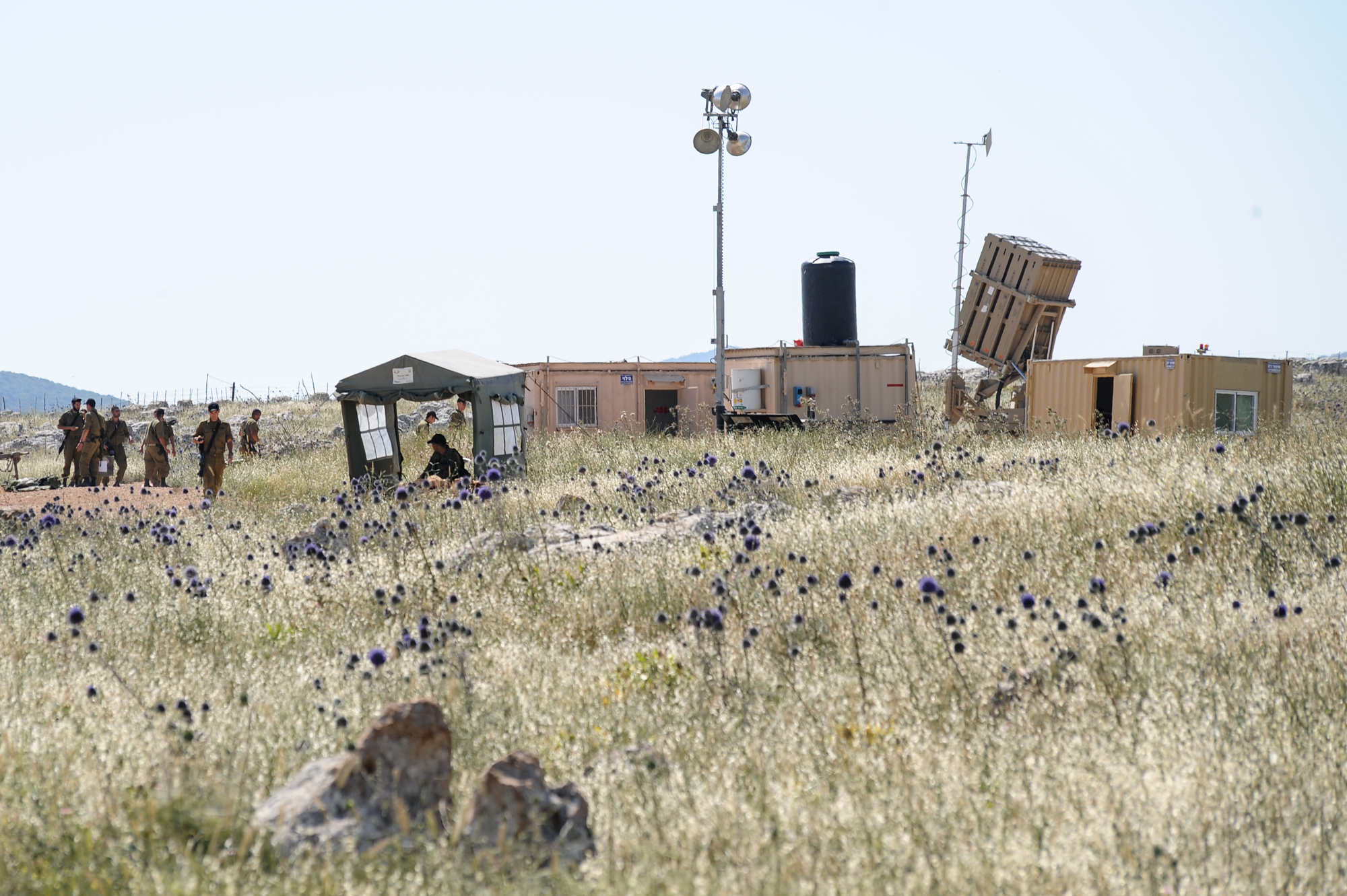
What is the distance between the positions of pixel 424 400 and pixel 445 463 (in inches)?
70.1

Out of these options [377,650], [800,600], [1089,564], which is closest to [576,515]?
[800,600]

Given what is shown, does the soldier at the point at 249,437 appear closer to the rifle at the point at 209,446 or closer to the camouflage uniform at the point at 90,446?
the camouflage uniform at the point at 90,446

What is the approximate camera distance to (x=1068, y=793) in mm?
3307

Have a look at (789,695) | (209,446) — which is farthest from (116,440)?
(789,695)

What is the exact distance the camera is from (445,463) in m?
13.7

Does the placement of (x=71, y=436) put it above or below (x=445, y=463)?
above

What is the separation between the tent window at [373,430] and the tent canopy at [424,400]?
0.4 inches

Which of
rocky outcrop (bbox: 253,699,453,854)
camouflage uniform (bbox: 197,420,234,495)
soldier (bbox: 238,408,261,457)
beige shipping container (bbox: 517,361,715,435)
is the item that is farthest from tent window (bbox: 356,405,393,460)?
rocky outcrop (bbox: 253,699,453,854)

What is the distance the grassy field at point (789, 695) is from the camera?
2977 mm

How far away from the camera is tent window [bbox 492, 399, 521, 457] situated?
15.4 metres

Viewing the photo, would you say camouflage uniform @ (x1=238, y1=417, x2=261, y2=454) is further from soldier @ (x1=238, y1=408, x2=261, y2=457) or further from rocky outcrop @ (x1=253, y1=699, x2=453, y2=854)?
rocky outcrop @ (x1=253, y1=699, x2=453, y2=854)

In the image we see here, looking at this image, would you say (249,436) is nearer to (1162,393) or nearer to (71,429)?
(71,429)

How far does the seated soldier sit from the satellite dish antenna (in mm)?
8379

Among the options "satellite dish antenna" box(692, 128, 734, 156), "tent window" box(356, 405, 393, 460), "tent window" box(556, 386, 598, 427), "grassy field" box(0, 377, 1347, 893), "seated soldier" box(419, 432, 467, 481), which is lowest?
"grassy field" box(0, 377, 1347, 893)
